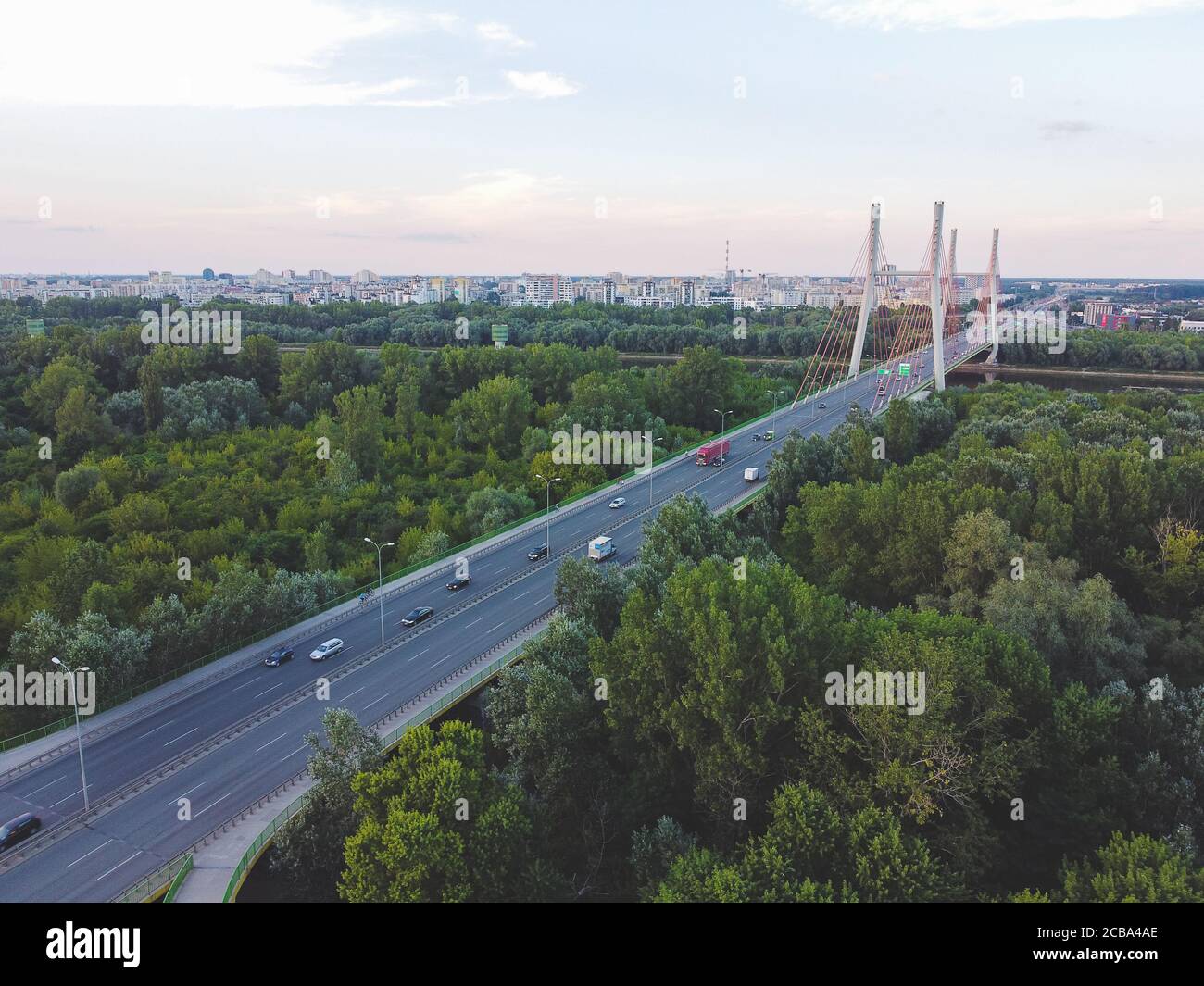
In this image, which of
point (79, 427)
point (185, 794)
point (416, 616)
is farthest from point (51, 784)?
point (79, 427)

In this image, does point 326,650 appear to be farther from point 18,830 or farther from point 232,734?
point 18,830

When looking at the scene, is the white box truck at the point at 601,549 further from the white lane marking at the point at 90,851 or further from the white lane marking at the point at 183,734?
the white lane marking at the point at 90,851

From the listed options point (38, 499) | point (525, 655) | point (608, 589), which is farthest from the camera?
point (38, 499)

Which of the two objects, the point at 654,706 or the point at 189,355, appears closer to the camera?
the point at 654,706

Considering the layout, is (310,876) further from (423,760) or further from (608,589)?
(608,589)

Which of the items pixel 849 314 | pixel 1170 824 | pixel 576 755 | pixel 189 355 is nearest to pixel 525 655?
pixel 576 755

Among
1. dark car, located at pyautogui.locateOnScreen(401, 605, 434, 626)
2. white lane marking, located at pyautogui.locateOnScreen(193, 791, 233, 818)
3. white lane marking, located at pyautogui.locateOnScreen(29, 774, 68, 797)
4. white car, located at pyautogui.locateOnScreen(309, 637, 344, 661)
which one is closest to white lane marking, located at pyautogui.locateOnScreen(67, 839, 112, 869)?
white lane marking, located at pyautogui.locateOnScreen(193, 791, 233, 818)

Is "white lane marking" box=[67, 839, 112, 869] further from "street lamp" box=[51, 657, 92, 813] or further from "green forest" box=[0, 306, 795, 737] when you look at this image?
"green forest" box=[0, 306, 795, 737]

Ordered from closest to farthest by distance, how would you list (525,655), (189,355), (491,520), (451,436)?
(525,655), (491,520), (451,436), (189,355)
